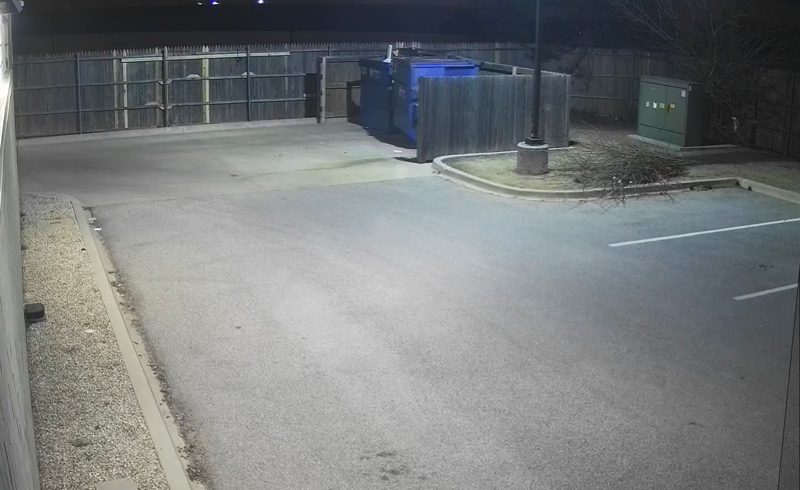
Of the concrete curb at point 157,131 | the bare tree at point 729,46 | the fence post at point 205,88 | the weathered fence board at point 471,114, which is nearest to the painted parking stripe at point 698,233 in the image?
the weathered fence board at point 471,114

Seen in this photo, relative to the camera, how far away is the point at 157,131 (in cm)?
2452

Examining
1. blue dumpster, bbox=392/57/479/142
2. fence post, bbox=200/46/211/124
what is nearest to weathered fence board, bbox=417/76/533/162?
blue dumpster, bbox=392/57/479/142

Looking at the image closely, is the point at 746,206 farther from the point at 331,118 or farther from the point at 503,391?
the point at 331,118

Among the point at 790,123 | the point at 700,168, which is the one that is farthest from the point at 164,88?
the point at 790,123

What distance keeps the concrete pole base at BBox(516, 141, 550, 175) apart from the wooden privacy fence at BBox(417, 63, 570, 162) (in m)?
1.81

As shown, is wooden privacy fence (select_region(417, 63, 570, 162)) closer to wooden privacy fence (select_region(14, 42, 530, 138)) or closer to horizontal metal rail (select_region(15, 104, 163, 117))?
wooden privacy fence (select_region(14, 42, 530, 138))

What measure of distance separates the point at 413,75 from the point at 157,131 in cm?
705

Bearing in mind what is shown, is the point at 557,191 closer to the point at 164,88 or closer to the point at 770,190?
the point at 770,190

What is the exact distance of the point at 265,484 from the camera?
278 inches

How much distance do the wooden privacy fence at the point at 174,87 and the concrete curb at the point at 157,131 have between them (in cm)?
29

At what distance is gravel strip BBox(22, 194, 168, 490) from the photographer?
6.88m

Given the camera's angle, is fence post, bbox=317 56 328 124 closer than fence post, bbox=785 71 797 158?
No

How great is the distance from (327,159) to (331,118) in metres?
6.05

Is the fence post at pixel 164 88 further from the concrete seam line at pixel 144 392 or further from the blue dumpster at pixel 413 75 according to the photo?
the concrete seam line at pixel 144 392
